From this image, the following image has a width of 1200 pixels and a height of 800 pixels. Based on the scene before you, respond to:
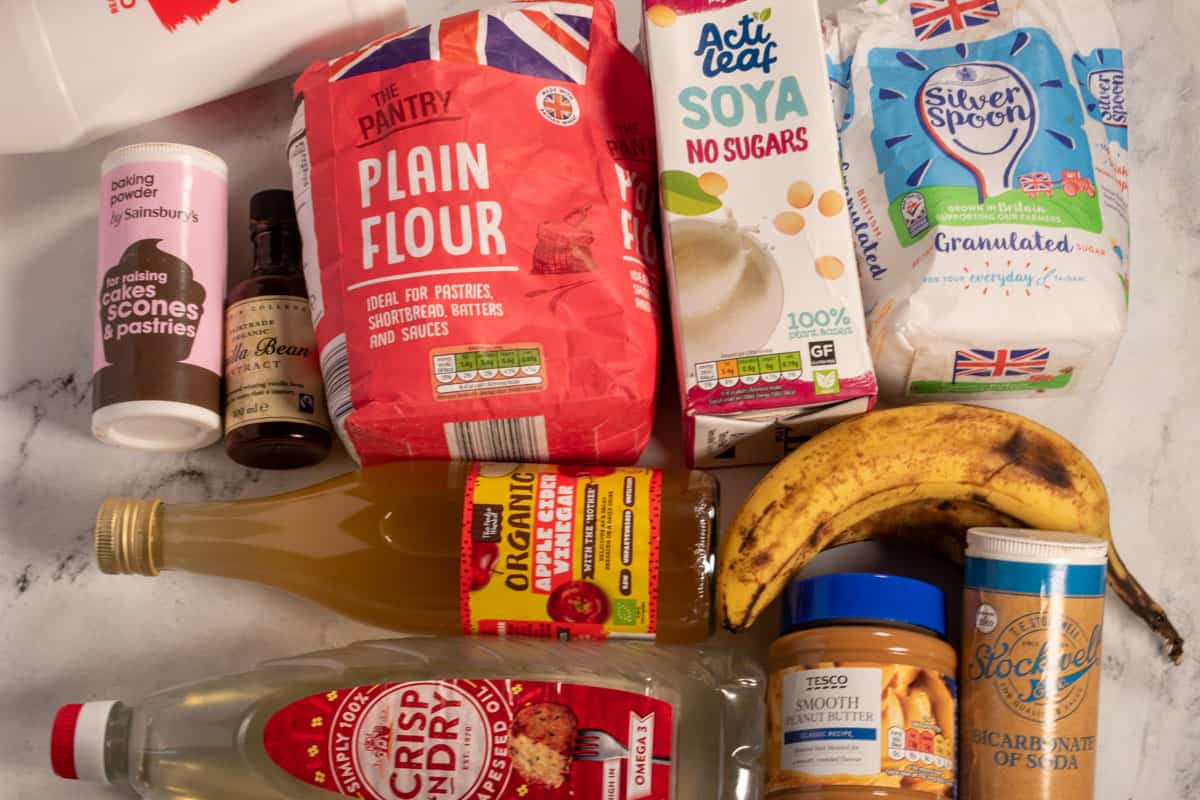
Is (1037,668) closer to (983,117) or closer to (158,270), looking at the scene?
(983,117)

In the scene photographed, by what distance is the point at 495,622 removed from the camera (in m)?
0.83

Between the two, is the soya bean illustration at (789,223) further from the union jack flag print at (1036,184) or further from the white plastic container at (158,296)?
the white plastic container at (158,296)

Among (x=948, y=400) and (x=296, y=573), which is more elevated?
(x=948, y=400)

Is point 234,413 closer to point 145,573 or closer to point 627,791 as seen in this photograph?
point 145,573

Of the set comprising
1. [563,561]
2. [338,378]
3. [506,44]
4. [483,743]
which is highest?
[506,44]

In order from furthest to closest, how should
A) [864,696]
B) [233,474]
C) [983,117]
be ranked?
[233,474], [983,117], [864,696]

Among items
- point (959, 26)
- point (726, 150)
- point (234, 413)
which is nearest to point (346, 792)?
point (234, 413)

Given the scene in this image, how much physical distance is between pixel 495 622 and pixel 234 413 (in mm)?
272

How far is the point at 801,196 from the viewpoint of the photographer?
0.83m

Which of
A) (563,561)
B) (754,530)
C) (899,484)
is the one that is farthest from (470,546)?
(899,484)

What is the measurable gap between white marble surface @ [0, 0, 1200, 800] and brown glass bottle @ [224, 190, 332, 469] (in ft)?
0.18

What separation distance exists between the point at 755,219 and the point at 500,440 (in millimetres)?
248

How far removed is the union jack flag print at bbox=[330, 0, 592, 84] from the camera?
0.85m

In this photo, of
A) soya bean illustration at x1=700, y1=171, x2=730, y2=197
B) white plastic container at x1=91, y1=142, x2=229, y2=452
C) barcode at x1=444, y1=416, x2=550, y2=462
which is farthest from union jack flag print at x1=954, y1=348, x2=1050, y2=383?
white plastic container at x1=91, y1=142, x2=229, y2=452
